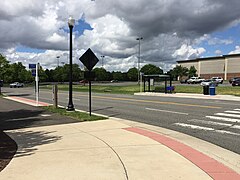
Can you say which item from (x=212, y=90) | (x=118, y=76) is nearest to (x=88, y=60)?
(x=212, y=90)

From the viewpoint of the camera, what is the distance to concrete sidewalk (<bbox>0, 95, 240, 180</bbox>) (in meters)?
4.88

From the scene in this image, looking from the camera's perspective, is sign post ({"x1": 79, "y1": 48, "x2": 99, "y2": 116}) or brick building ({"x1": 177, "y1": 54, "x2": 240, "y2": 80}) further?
brick building ({"x1": 177, "y1": 54, "x2": 240, "y2": 80})

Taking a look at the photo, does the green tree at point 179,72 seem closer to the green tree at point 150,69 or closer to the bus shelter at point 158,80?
the green tree at point 150,69

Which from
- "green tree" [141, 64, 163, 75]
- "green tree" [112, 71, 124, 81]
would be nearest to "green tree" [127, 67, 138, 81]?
"green tree" [141, 64, 163, 75]

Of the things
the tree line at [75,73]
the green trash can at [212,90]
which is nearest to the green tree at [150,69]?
the tree line at [75,73]

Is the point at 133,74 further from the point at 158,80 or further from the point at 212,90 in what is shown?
the point at 212,90

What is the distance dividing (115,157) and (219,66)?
116595mm

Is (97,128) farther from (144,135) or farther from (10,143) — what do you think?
(10,143)

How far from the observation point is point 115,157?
5914 mm

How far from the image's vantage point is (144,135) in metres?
8.53

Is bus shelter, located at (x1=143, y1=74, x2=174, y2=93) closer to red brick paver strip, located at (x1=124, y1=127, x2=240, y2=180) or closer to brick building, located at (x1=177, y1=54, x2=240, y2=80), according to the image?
red brick paver strip, located at (x1=124, y1=127, x2=240, y2=180)

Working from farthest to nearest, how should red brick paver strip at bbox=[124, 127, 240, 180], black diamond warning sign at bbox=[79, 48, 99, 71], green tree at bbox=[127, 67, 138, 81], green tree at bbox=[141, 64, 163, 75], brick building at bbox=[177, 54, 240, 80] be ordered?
green tree at bbox=[127, 67, 138, 81] → green tree at bbox=[141, 64, 163, 75] → brick building at bbox=[177, 54, 240, 80] → black diamond warning sign at bbox=[79, 48, 99, 71] → red brick paver strip at bbox=[124, 127, 240, 180]

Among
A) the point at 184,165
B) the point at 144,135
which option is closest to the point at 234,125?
the point at 144,135

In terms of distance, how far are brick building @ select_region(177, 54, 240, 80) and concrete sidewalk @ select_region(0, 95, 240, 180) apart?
351 ft
